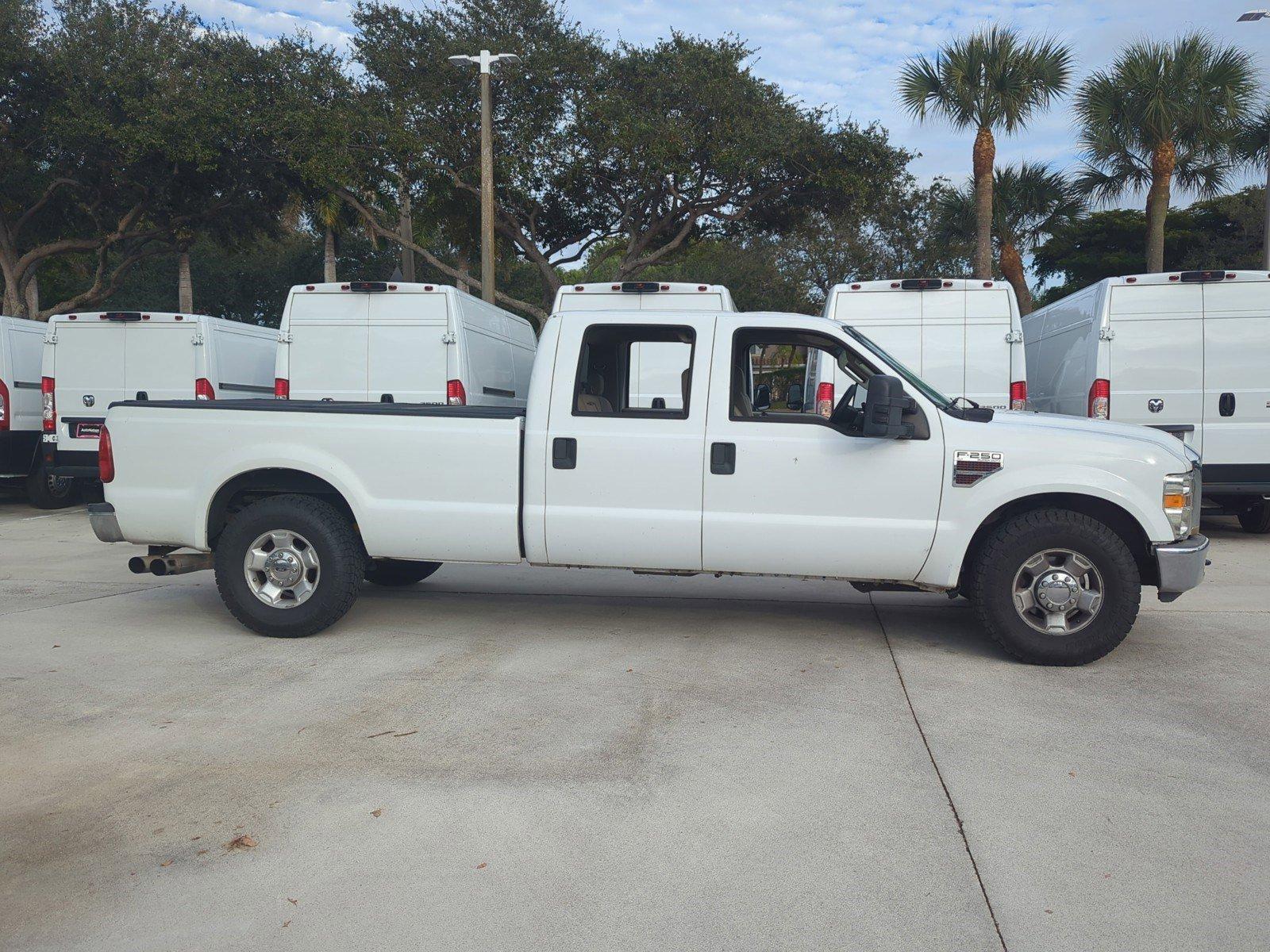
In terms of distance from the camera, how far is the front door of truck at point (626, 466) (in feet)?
19.2

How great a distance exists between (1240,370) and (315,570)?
871 cm

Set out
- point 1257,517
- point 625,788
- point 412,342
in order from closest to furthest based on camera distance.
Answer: point 625,788
point 412,342
point 1257,517

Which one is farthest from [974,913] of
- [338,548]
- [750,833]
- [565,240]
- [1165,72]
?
[565,240]

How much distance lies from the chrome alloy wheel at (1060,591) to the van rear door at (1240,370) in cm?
533

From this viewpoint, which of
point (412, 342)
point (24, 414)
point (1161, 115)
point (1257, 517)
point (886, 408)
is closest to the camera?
point (886, 408)

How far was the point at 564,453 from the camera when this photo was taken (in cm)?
591

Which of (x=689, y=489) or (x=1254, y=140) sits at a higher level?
(x=1254, y=140)

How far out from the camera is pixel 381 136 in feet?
71.2

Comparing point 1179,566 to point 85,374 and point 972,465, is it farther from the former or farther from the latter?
point 85,374

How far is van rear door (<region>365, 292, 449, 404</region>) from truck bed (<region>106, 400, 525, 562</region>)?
4.47 metres

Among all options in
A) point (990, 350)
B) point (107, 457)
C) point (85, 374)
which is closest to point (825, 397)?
point (990, 350)

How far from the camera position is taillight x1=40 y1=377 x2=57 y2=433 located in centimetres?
1216

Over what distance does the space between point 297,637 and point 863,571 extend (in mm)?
3315

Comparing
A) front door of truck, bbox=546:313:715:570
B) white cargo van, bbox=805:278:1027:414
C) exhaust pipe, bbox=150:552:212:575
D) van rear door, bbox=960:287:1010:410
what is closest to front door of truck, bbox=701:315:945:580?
front door of truck, bbox=546:313:715:570
